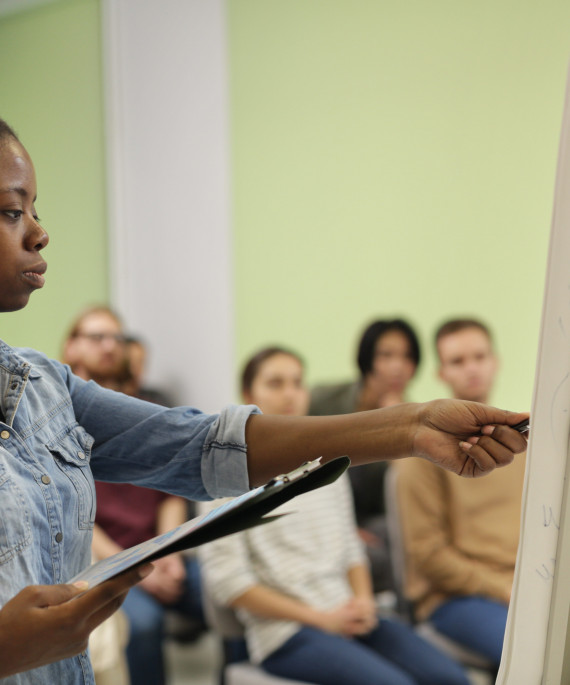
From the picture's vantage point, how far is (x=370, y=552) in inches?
96.6

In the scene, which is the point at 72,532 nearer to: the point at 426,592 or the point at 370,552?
the point at 426,592

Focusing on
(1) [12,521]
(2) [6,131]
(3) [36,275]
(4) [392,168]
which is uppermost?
(4) [392,168]

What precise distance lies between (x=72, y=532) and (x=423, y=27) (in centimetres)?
274

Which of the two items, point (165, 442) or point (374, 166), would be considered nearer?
point (165, 442)

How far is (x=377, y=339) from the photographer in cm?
270

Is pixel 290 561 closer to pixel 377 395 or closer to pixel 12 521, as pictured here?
pixel 377 395

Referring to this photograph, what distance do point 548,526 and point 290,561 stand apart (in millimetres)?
1324

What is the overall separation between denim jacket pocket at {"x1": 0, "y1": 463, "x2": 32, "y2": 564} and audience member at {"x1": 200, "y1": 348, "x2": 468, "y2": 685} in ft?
3.62

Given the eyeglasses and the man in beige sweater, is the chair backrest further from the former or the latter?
the eyeglasses

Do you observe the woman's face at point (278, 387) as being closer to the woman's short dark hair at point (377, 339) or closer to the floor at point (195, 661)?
the woman's short dark hair at point (377, 339)

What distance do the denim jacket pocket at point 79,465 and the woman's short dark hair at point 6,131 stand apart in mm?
265

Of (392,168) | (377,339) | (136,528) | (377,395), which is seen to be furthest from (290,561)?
(392,168)

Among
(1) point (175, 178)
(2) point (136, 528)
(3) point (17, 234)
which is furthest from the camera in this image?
(1) point (175, 178)

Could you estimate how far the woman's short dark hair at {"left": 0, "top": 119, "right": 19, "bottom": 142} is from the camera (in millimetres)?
659
